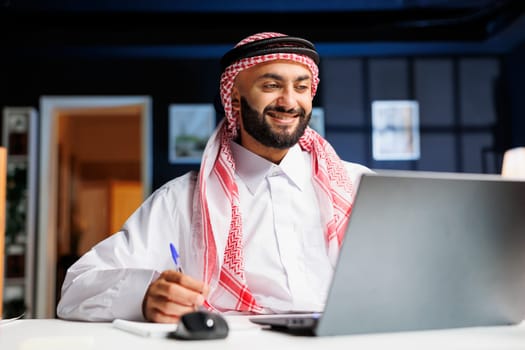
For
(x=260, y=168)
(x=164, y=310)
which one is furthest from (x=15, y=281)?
(x=164, y=310)

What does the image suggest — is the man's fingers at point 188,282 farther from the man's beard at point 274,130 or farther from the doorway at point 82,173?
the doorway at point 82,173

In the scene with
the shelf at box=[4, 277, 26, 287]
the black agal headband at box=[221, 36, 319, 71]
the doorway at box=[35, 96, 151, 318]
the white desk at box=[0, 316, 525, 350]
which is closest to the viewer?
the white desk at box=[0, 316, 525, 350]

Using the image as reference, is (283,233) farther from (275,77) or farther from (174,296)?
(174,296)

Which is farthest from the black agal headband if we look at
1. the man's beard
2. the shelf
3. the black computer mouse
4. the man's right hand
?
the shelf

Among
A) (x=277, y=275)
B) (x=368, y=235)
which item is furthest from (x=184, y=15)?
(x=368, y=235)

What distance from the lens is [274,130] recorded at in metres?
1.96

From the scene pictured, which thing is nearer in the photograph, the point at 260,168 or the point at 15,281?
the point at 260,168

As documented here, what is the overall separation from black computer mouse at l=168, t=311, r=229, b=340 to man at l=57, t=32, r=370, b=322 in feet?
1.95

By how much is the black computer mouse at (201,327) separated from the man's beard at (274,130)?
1.01 m

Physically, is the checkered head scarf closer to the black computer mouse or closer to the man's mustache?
the man's mustache

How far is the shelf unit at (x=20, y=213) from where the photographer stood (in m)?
5.86

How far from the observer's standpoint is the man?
1.76m

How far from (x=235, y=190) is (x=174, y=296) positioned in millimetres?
673

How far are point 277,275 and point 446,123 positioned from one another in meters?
4.96
